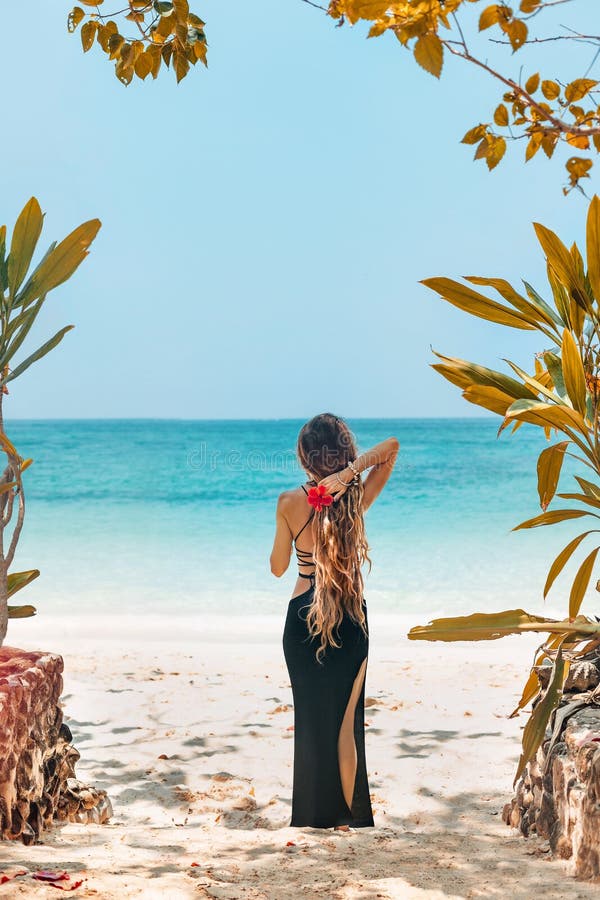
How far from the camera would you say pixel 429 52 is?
146 centimetres

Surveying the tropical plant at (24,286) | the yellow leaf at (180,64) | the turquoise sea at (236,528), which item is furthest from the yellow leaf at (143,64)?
the turquoise sea at (236,528)

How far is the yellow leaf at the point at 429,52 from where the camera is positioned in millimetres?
1460

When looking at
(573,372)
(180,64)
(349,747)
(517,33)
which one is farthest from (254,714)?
(517,33)

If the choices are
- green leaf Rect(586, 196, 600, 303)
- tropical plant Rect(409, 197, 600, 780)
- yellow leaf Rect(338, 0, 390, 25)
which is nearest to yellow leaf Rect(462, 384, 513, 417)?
tropical plant Rect(409, 197, 600, 780)

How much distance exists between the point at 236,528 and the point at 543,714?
13.2 m

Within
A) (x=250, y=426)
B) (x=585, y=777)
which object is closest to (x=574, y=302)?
(x=585, y=777)

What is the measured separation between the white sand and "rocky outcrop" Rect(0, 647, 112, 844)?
100mm

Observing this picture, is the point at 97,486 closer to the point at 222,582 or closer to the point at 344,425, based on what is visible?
the point at 222,582

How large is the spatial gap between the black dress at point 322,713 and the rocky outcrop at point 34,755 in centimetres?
74

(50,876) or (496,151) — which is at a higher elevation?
(496,151)

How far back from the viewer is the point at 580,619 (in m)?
2.28

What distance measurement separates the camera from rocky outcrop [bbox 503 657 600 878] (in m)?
1.95

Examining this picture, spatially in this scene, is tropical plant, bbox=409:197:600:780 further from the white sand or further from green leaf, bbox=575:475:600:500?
the white sand

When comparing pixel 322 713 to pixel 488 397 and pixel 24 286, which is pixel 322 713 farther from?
pixel 24 286
